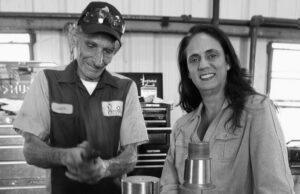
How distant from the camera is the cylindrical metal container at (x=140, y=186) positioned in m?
0.54

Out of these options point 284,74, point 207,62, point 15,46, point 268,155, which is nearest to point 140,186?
point 268,155

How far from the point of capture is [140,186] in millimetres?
541

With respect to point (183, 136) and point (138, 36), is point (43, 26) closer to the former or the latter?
point (138, 36)

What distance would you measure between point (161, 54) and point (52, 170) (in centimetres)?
169

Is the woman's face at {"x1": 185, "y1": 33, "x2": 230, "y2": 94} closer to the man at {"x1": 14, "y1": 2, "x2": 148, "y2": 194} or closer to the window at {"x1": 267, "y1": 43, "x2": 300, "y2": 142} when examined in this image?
the man at {"x1": 14, "y1": 2, "x2": 148, "y2": 194}

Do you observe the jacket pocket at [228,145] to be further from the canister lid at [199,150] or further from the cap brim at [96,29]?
the cap brim at [96,29]

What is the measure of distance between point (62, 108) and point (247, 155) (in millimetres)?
728

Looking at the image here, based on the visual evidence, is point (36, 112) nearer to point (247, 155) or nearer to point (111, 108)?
point (111, 108)

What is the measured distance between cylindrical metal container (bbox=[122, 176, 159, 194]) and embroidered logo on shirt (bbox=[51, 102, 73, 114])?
2.04ft

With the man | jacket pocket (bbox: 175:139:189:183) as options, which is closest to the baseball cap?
the man

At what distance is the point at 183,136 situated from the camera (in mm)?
→ 1048

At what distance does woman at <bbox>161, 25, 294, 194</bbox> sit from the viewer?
2.62 ft

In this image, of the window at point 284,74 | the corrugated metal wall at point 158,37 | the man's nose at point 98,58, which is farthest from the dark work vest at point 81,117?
the window at point 284,74

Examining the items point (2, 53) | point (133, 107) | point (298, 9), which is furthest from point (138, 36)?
point (298, 9)
